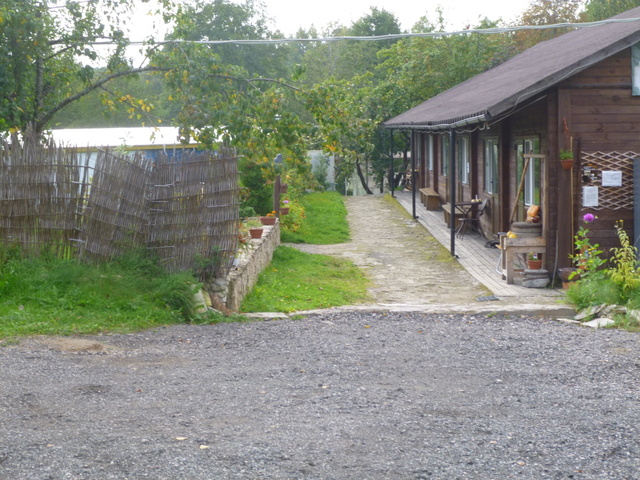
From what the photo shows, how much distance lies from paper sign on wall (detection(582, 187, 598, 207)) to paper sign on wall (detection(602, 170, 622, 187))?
21cm

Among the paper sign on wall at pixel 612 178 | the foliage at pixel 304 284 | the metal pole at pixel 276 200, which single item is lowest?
the foliage at pixel 304 284

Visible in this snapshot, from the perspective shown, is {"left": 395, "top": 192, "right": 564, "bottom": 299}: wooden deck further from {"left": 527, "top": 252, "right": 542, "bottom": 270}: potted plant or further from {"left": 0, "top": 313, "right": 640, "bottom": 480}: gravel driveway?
{"left": 0, "top": 313, "right": 640, "bottom": 480}: gravel driveway

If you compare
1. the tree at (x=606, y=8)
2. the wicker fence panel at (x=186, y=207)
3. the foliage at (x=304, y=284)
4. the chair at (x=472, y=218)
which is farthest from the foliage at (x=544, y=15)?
the wicker fence panel at (x=186, y=207)

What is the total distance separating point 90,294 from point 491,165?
10.5 metres

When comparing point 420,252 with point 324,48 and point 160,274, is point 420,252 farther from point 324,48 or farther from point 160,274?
point 324,48

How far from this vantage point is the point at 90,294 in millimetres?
8688

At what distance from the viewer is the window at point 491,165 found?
16391 mm

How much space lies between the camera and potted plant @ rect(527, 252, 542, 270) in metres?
11.9

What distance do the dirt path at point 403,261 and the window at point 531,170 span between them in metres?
1.68

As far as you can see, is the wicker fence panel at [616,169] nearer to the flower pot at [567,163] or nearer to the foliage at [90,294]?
the flower pot at [567,163]

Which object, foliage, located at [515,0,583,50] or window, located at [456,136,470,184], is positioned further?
foliage, located at [515,0,583,50]

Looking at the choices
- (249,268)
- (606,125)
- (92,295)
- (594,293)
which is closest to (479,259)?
(606,125)

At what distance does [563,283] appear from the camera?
463 inches

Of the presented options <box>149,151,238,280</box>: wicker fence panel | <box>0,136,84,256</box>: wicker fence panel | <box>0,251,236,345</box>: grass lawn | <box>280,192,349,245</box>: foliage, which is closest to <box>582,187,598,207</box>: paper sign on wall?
<box>149,151,238,280</box>: wicker fence panel
